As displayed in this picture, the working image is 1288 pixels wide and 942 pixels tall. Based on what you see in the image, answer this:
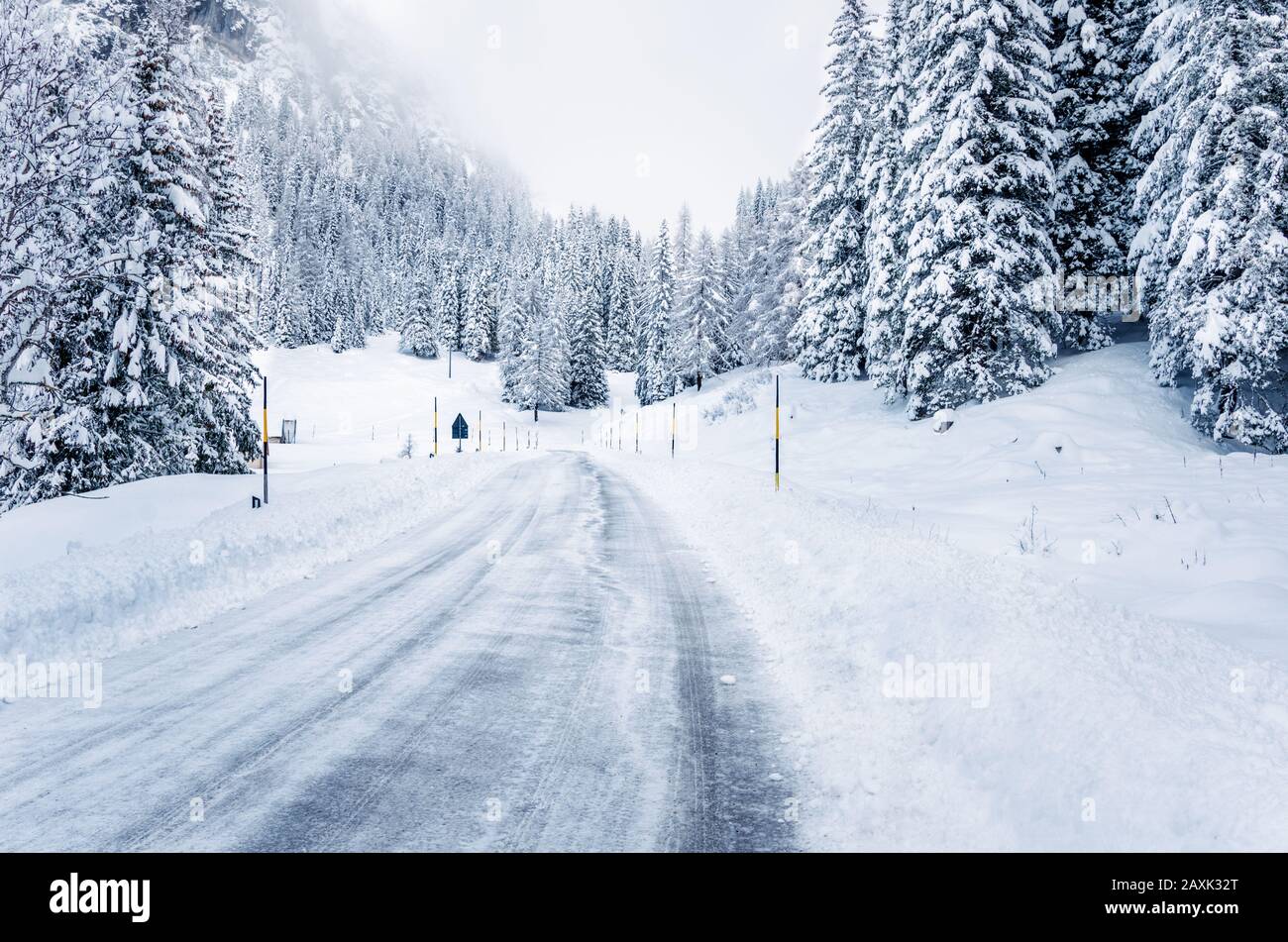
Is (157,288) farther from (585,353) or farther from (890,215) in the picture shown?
(585,353)

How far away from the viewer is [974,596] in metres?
5.62

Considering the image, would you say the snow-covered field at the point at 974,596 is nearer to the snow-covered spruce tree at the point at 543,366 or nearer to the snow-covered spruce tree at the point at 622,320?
the snow-covered spruce tree at the point at 543,366

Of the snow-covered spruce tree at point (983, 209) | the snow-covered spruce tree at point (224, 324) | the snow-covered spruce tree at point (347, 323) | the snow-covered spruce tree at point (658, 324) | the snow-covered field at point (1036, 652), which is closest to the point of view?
the snow-covered field at point (1036, 652)

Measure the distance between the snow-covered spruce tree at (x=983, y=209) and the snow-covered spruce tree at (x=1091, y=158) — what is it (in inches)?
142

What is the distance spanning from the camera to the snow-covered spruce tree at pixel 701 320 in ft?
193

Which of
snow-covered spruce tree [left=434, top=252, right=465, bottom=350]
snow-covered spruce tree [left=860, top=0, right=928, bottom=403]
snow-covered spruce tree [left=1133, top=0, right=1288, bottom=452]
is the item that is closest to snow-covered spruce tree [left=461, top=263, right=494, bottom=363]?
snow-covered spruce tree [left=434, top=252, right=465, bottom=350]

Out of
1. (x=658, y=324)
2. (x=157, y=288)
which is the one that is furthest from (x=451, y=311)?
(x=157, y=288)

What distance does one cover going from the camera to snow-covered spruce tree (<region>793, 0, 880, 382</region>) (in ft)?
104

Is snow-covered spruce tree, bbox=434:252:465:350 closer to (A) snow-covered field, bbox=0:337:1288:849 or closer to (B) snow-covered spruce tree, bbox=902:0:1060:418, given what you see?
(A) snow-covered field, bbox=0:337:1288:849

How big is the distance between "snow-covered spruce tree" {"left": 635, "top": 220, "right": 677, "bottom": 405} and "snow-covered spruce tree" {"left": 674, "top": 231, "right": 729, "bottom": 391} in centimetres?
638

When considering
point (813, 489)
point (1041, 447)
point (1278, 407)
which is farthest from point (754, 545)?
point (1278, 407)

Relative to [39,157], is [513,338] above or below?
above

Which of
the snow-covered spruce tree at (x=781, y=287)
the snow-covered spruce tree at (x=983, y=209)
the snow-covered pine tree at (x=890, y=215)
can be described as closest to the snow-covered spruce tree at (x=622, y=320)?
the snow-covered spruce tree at (x=781, y=287)

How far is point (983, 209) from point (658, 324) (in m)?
50.3
